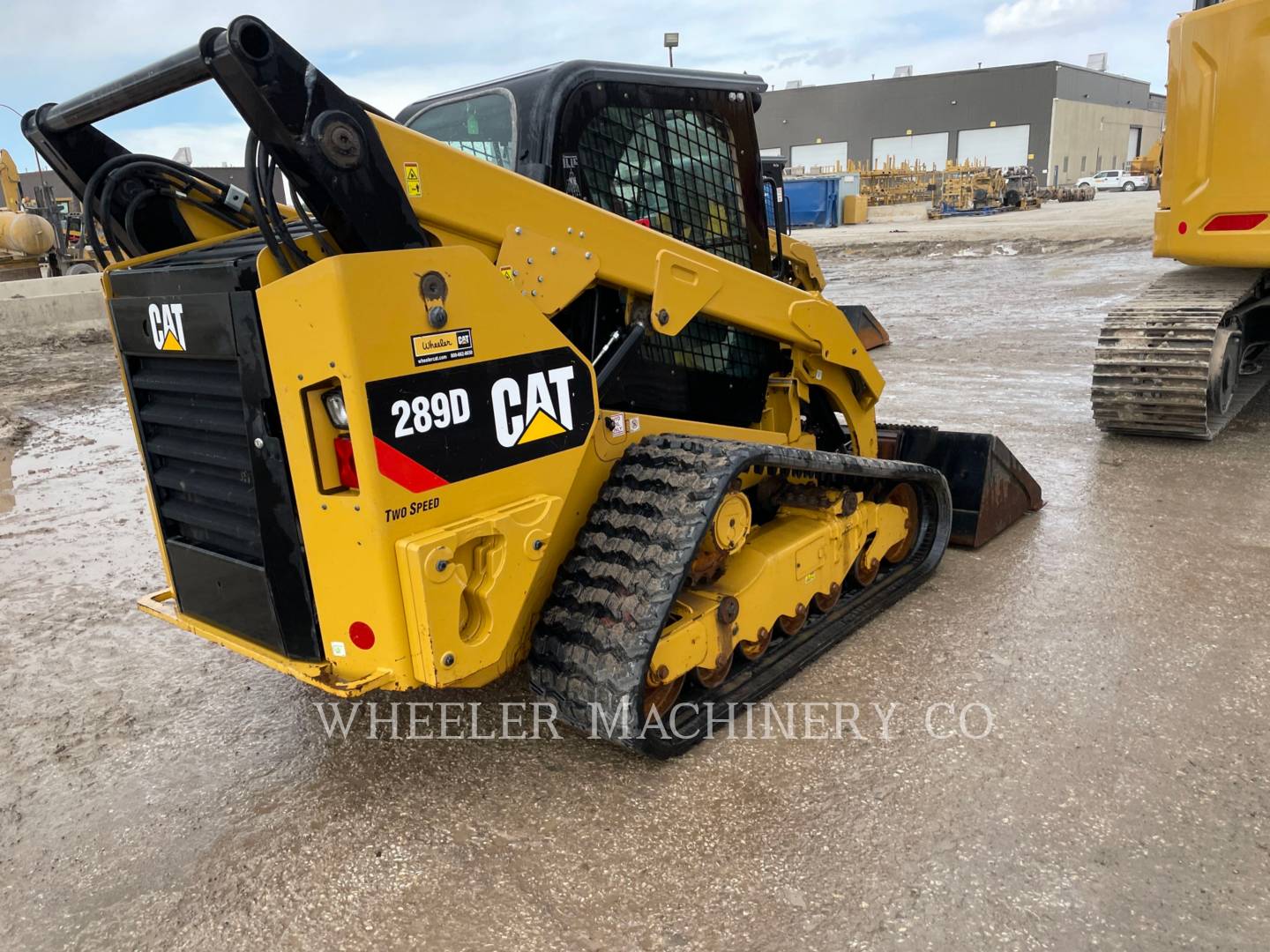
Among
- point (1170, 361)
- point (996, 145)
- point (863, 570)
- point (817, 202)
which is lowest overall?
point (863, 570)

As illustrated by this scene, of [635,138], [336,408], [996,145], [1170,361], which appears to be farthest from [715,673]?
[996,145]

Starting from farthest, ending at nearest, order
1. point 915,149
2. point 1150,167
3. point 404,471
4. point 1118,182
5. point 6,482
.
Answer: point 915,149 < point 1118,182 < point 1150,167 < point 6,482 < point 404,471

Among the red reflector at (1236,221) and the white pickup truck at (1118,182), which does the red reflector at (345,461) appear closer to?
the red reflector at (1236,221)

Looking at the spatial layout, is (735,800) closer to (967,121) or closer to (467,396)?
(467,396)

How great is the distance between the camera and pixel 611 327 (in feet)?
10.9

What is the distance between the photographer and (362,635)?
2.58 m

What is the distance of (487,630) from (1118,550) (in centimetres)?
343

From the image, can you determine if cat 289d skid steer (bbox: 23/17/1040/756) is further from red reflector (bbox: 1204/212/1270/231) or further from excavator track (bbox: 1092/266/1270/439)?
red reflector (bbox: 1204/212/1270/231)

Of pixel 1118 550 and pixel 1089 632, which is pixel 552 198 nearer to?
pixel 1089 632

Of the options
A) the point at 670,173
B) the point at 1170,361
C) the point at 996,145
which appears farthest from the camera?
the point at 996,145

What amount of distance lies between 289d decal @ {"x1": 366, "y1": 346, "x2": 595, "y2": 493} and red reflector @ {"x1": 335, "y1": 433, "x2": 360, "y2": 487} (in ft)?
0.52

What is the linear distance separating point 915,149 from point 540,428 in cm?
6777

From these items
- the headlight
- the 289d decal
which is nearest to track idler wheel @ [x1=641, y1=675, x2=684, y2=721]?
the 289d decal

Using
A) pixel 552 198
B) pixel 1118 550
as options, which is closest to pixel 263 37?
pixel 552 198
